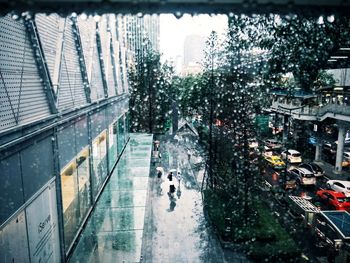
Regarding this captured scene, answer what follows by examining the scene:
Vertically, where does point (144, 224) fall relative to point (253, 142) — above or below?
below

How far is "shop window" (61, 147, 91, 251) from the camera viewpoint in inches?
297

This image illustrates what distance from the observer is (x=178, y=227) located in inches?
449

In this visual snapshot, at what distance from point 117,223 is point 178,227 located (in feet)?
10.8

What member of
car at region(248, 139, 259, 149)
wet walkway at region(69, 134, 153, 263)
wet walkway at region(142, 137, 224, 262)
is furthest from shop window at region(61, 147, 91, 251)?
car at region(248, 139, 259, 149)

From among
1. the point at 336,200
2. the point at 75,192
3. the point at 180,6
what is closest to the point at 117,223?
the point at 75,192

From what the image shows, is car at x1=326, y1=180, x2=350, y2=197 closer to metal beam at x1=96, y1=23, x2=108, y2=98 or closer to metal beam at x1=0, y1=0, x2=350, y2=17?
metal beam at x1=96, y1=23, x2=108, y2=98

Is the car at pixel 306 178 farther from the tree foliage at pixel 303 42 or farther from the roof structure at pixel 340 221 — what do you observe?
the tree foliage at pixel 303 42

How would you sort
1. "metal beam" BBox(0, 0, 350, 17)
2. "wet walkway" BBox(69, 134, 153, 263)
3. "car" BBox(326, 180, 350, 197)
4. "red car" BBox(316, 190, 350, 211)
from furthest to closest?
"car" BBox(326, 180, 350, 197) < "red car" BBox(316, 190, 350, 211) < "wet walkway" BBox(69, 134, 153, 263) < "metal beam" BBox(0, 0, 350, 17)

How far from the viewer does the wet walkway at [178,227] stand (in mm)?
9484

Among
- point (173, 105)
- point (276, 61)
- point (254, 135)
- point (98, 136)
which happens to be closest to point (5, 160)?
point (276, 61)

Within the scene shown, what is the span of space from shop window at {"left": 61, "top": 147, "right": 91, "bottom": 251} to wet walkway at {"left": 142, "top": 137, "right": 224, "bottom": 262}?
8.34 ft

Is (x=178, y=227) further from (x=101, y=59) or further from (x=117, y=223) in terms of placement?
(x=101, y=59)

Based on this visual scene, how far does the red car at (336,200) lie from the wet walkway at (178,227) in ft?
21.4

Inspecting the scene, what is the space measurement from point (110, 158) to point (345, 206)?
11950mm
